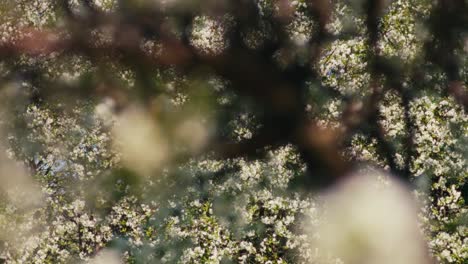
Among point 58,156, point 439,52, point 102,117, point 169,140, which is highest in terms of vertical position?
point 58,156

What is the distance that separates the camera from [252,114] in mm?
7910

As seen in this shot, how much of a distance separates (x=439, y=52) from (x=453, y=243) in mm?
5552

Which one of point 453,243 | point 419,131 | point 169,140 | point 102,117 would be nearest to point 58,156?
point 102,117

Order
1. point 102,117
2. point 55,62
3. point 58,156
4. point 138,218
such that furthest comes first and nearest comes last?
point 138,218, point 58,156, point 102,117, point 55,62

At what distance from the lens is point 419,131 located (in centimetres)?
1059

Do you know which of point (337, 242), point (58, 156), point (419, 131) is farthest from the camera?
point (58, 156)

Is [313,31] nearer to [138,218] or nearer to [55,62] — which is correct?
[55,62]

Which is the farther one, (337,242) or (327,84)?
(337,242)

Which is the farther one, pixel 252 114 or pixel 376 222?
pixel 376 222

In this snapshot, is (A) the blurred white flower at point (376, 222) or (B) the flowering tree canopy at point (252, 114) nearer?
(B) the flowering tree canopy at point (252, 114)

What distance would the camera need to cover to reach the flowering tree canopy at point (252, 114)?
7.27 meters

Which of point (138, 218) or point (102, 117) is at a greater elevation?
point (138, 218)

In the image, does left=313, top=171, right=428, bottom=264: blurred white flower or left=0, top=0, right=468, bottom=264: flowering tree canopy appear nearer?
left=0, top=0, right=468, bottom=264: flowering tree canopy

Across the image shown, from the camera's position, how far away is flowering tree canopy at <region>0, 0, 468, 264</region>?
23.9ft
